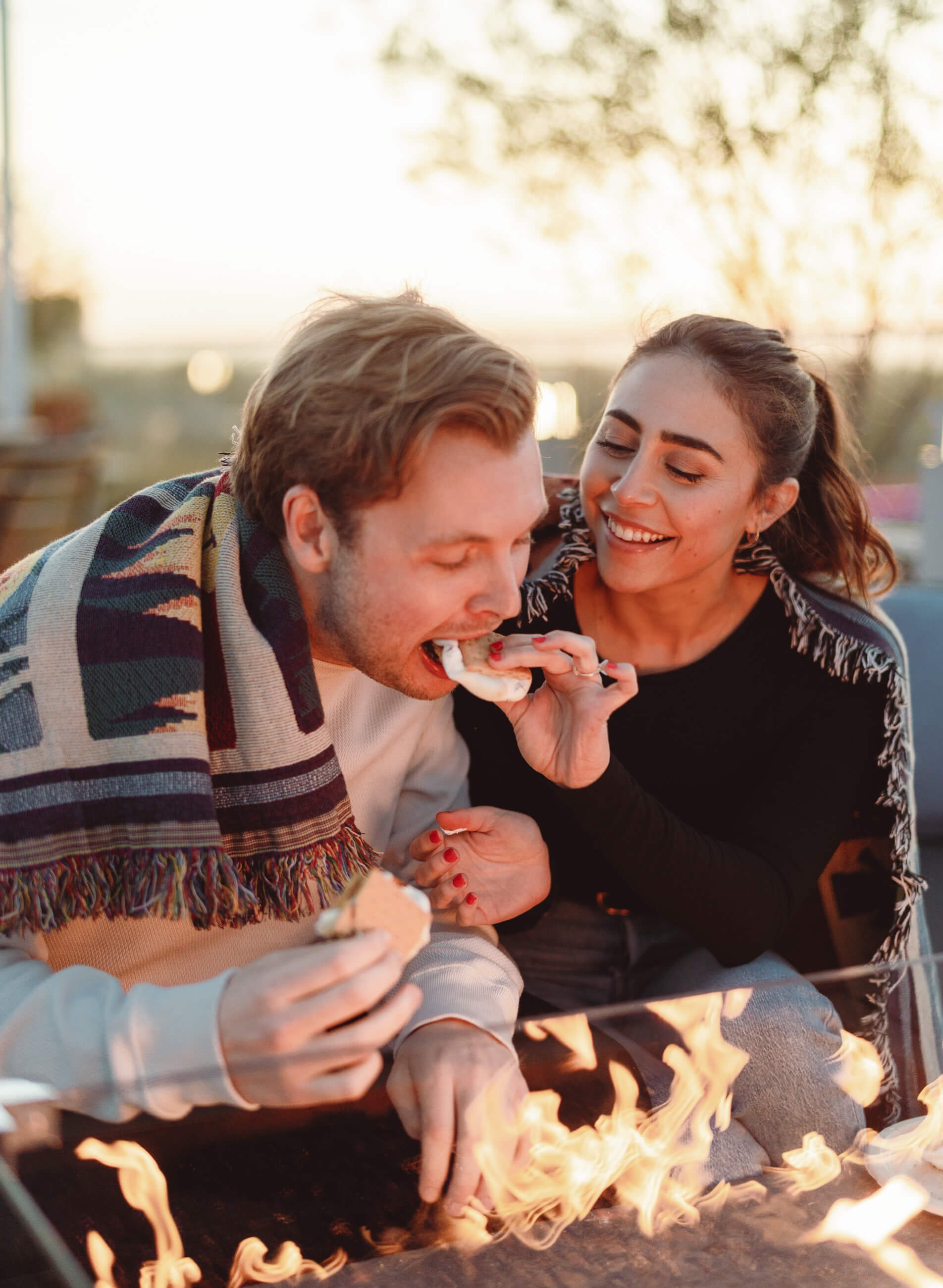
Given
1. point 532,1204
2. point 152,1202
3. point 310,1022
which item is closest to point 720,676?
point 532,1204

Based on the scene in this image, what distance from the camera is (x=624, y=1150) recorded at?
134 centimetres

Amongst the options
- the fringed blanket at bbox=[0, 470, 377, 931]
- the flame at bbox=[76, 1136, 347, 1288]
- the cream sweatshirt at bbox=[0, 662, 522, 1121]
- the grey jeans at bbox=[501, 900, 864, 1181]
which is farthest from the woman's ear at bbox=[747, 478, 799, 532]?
the flame at bbox=[76, 1136, 347, 1288]

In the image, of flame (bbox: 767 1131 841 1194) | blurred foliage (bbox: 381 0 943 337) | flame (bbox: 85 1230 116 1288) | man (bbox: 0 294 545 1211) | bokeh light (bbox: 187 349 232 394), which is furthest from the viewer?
bokeh light (bbox: 187 349 232 394)

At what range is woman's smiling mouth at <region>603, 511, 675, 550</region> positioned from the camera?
2041mm

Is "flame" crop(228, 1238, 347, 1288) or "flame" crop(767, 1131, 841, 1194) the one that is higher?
"flame" crop(228, 1238, 347, 1288)

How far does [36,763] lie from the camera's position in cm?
150

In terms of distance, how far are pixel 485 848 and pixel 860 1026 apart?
1.85ft

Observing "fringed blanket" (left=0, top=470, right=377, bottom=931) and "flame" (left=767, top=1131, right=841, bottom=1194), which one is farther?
"fringed blanket" (left=0, top=470, right=377, bottom=931)

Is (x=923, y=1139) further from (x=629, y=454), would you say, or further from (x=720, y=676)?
(x=629, y=454)

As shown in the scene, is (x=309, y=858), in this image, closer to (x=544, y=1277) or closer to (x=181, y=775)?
(x=181, y=775)

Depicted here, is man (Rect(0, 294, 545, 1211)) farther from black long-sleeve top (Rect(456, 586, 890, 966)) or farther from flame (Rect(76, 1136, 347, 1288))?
black long-sleeve top (Rect(456, 586, 890, 966))

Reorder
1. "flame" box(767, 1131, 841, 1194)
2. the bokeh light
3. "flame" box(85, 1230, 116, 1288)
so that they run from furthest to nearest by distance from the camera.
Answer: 1. the bokeh light
2. "flame" box(767, 1131, 841, 1194)
3. "flame" box(85, 1230, 116, 1288)

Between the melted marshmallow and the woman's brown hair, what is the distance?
68 cm

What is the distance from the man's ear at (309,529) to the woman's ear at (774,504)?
2.83 feet
